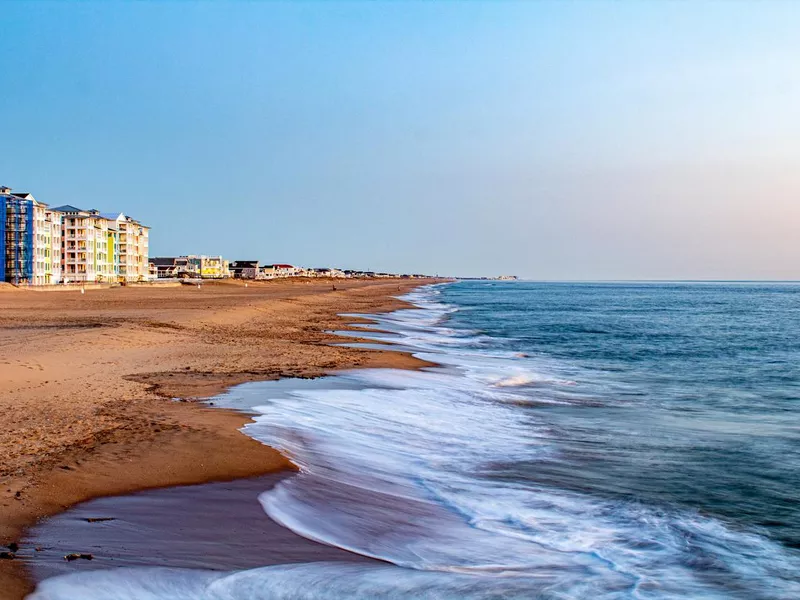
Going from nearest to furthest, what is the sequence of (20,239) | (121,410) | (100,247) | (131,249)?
(121,410) → (20,239) → (100,247) → (131,249)

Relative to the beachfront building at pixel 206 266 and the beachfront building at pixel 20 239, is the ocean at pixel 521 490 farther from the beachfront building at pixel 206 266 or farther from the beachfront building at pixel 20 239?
the beachfront building at pixel 206 266

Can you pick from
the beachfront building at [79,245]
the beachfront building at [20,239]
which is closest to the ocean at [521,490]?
the beachfront building at [20,239]

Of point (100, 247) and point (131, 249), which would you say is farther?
point (131, 249)

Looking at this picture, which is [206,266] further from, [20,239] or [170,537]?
[170,537]

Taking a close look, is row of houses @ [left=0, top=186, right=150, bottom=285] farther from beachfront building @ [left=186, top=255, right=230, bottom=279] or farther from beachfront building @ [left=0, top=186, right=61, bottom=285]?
beachfront building @ [left=186, top=255, right=230, bottom=279]

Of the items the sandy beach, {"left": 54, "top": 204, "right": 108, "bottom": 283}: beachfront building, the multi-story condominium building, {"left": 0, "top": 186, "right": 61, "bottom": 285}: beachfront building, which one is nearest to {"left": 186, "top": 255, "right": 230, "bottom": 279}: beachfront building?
the multi-story condominium building

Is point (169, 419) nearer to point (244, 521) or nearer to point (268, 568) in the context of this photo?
point (244, 521)

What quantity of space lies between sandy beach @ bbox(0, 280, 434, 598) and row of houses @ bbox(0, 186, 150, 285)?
210 feet

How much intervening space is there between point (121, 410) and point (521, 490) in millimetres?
6742

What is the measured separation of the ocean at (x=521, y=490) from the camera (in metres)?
6.03

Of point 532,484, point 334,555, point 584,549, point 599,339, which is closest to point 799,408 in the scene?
point 532,484

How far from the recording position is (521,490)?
8.93 m

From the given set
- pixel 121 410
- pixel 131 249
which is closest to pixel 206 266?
pixel 131 249

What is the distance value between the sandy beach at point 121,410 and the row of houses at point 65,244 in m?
64.0
